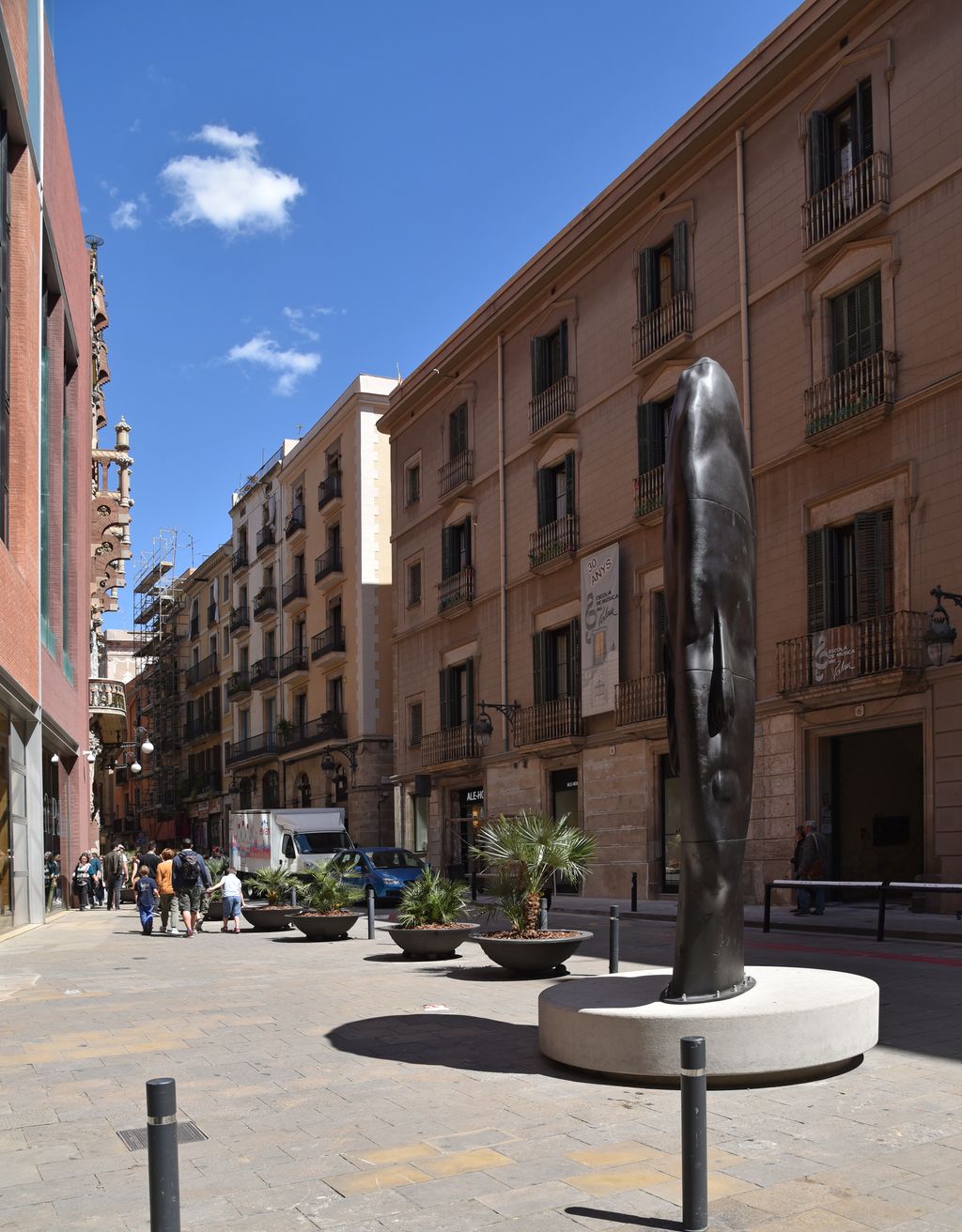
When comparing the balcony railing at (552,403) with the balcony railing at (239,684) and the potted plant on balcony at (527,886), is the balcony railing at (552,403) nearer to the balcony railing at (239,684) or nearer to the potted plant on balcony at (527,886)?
the potted plant on balcony at (527,886)

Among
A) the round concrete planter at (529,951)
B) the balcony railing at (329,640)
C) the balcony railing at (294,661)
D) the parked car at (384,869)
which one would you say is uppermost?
the balcony railing at (329,640)

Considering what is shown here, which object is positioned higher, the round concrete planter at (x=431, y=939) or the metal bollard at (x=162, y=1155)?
the metal bollard at (x=162, y=1155)

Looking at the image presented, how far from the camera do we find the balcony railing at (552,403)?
3066 centimetres

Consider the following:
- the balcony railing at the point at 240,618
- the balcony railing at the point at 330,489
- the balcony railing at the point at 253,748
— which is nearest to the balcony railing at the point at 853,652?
the balcony railing at the point at 330,489

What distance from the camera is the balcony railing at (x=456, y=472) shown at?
118 feet

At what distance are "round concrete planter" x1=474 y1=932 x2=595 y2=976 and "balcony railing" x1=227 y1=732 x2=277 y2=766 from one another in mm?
38948

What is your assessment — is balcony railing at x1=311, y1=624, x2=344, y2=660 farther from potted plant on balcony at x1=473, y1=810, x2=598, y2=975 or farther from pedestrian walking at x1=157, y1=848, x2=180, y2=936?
potted plant on balcony at x1=473, y1=810, x2=598, y2=975

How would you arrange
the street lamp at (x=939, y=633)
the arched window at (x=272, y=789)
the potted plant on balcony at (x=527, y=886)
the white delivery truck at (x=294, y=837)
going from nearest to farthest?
the potted plant on balcony at (x=527, y=886), the street lamp at (x=939, y=633), the white delivery truck at (x=294, y=837), the arched window at (x=272, y=789)

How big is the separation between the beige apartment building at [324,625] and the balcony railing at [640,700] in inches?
652

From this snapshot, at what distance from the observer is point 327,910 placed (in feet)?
62.7

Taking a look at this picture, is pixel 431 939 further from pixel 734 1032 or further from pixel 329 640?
pixel 329 640

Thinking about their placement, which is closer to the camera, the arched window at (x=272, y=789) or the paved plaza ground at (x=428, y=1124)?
the paved plaza ground at (x=428, y=1124)

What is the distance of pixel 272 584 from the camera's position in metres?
54.7

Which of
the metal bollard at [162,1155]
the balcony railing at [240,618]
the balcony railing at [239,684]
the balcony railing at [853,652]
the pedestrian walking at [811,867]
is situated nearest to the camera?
the metal bollard at [162,1155]
